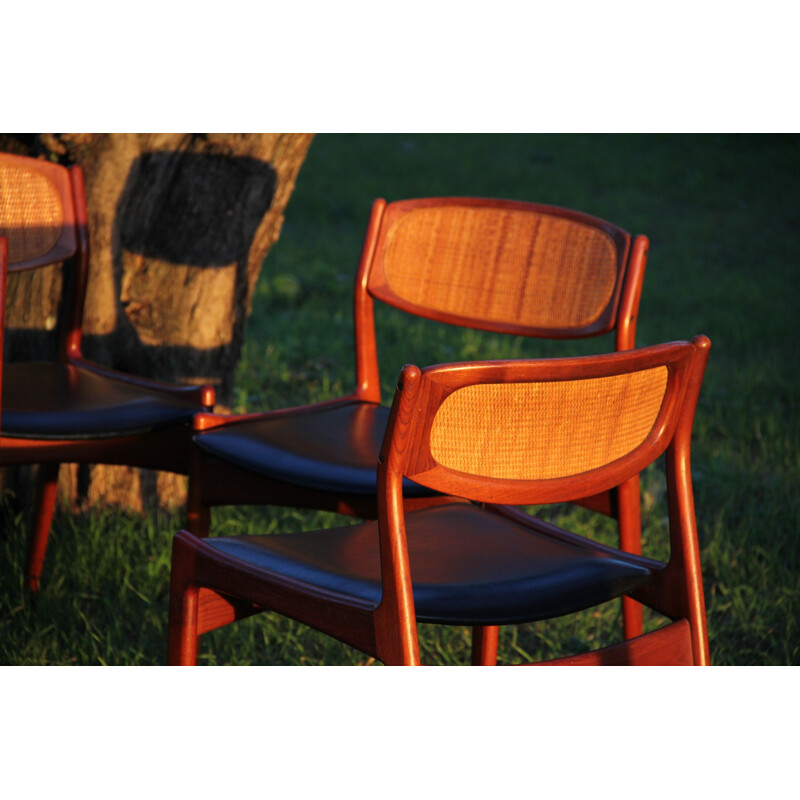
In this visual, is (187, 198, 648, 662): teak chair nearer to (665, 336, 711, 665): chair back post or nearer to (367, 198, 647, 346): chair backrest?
(367, 198, 647, 346): chair backrest

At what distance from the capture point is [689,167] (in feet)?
31.0

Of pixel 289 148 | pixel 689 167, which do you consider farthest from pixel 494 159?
pixel 289 148

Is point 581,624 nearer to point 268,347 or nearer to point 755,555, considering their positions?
point 755,555

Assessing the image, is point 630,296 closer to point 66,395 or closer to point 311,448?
point 311,448

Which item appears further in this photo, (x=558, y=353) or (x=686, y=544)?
(x=558, y=353)

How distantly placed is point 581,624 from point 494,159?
7425 mm

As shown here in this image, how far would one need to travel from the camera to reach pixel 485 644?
203cm

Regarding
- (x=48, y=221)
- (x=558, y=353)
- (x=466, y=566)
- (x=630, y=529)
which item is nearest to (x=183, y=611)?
(x=466, y=566)

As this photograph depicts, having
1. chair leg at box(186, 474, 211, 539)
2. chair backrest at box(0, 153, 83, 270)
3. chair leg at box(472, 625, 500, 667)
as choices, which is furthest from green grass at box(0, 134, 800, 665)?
chair backrest at box(0, 153, 83, 270)

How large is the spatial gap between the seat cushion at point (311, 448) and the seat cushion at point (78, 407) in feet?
0.54

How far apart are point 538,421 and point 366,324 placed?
4.19 feet

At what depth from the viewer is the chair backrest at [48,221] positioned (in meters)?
2.44

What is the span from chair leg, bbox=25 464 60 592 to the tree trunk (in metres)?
0.34

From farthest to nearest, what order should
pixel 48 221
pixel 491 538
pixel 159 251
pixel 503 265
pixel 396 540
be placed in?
pixel 159 251, pixel 48 221, pixel 503 265, pixel 491 538, pixel 396 540
